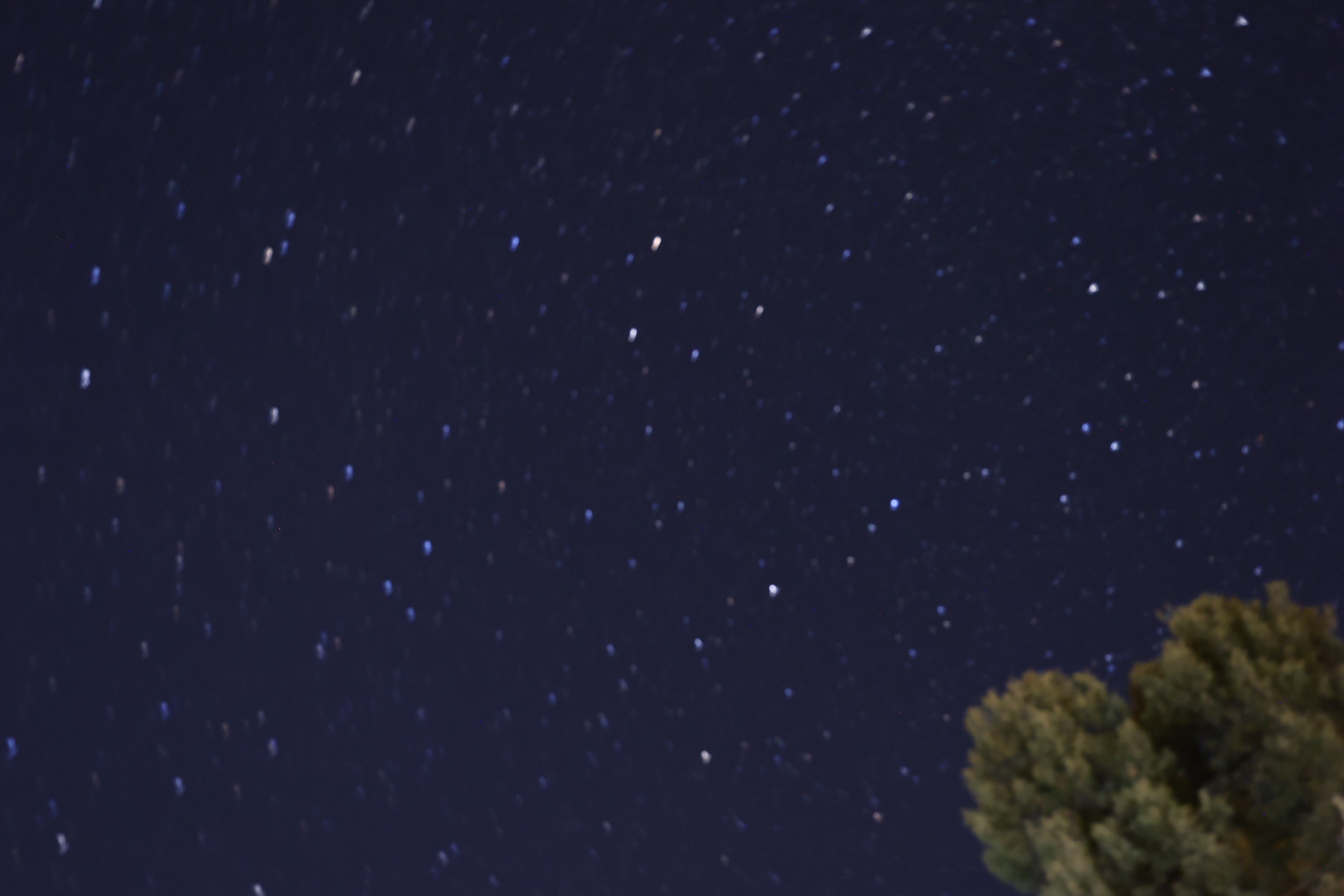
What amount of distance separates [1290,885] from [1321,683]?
0.91 meters

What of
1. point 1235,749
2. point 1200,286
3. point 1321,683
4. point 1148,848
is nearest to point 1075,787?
point 1148,848

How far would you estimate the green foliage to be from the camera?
4898 millimetres

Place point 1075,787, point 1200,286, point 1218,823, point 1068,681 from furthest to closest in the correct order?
point 1200,286 → point 1068,681 → point 1075,787 → point 1218,823

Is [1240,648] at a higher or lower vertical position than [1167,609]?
lower

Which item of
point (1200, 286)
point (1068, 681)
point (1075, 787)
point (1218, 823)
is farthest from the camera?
point (1200, 286)

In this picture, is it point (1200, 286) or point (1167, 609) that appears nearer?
point (1167, 609)

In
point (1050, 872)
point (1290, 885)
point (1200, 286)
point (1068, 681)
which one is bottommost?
point (1290, 885)

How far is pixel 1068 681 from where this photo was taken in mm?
5617

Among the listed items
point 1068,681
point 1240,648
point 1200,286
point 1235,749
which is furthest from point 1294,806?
point 1200,286

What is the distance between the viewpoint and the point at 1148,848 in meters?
4.91

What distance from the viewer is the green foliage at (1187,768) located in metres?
4.90

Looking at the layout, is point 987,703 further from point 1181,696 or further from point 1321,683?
point 1321,683

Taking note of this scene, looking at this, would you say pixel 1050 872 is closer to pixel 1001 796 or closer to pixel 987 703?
pixel 1001 796

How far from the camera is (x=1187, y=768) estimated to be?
535 centimetres
